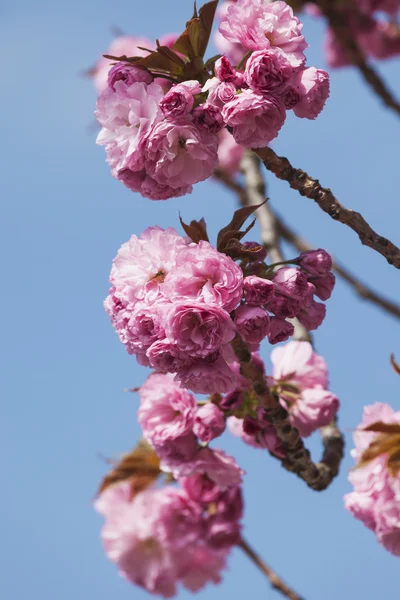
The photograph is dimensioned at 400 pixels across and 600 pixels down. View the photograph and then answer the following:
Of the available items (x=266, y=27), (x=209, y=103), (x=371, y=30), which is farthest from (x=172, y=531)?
(x=371, y=30)

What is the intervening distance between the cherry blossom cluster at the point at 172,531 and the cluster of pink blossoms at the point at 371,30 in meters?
3.47

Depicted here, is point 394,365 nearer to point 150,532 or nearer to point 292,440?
point 292,440

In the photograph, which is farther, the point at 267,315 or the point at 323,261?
the point at 323,261

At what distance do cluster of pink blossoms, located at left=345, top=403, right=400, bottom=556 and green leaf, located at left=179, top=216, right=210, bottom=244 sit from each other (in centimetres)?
93

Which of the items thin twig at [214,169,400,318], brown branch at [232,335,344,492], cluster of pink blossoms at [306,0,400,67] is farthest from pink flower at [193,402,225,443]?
cluster of pink blossoms at [306,0,400,67]

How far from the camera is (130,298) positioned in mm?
1793

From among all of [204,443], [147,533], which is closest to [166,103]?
[204,443]

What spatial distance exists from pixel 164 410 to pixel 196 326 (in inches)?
32.4

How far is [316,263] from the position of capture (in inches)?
77.0

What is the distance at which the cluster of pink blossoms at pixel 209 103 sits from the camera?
175 cm

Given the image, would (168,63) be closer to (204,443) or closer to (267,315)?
(267,315)

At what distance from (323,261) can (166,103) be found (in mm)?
580

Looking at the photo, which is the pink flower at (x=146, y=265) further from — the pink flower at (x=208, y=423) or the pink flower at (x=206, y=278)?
the pink flower at (x=208, y=423)

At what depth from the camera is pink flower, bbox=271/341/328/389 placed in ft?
8.42
